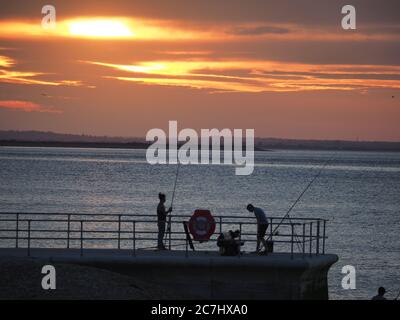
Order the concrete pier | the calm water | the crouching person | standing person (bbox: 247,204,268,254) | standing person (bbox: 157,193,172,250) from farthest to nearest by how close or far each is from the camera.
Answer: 1. the calm water
2. standing person (bbox: 157,193,172,250)
3. standing person (bbox: 247,204,268,254)
4. the crouching person
5. the concrete pier

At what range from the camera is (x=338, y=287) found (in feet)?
145

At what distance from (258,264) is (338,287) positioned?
61.5 feet

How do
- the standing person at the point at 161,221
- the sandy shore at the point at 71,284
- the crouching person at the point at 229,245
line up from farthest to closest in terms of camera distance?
the standing person at the point at 161,221
the crouching person at the point at 229,245
the sandy shore at the point at 71,284

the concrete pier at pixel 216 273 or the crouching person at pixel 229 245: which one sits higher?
the crouching person at pixel 229 245

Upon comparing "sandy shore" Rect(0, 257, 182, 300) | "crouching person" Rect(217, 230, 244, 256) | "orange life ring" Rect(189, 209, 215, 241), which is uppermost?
"orange life ring" Rect(189, 209, 215, 241)

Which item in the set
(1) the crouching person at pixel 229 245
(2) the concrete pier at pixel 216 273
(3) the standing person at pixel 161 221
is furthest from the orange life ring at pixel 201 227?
(2) the concrete pier at pixel 216 273

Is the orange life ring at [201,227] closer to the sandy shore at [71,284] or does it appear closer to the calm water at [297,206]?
the sandy shore at [71,284]

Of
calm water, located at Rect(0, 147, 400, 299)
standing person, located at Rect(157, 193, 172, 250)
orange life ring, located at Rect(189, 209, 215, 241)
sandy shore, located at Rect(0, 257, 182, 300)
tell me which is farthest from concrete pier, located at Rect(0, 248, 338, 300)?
calm water, located at Rect(0, 147, 400, 299)

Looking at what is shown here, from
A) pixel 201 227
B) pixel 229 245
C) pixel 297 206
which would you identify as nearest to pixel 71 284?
pixel 229 245

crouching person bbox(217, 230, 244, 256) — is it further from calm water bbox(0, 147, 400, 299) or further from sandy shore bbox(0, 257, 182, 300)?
calm water bbox(0, 147, 400, 299)
